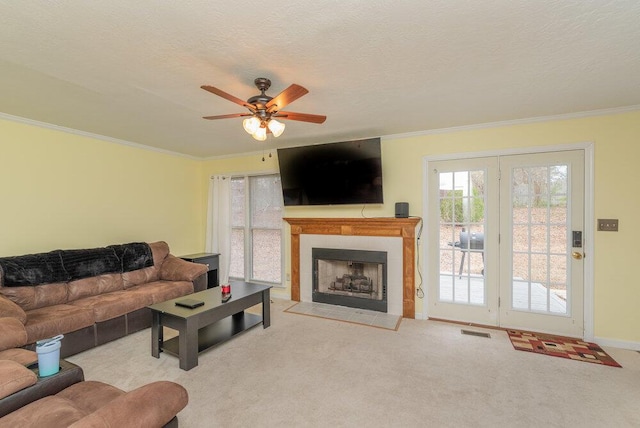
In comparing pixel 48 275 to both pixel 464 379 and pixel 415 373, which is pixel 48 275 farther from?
pixel 464 379

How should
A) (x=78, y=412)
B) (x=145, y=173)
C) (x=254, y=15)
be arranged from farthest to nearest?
(x=145, y=173) < (x=254, y=15) < (x=78, y=412)

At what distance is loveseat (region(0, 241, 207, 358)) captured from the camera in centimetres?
260

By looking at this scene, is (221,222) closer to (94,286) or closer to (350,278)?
(94,286)

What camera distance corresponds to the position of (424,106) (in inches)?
117

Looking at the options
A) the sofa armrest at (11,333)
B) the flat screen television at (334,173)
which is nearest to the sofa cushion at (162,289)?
the sofa armrest at (11,333)

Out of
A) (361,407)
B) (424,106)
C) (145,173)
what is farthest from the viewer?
(145,173)

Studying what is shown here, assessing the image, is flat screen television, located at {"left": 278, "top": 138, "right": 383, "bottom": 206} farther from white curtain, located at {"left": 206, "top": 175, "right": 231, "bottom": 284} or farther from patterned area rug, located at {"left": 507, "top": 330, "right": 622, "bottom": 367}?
patterned area rug, located at {"left": 507, "top": 330, "right": 622, "bottom": 367}

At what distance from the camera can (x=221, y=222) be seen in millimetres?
5305

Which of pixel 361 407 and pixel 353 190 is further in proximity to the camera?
pixel 353 190

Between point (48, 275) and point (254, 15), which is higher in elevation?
point (254, 15)

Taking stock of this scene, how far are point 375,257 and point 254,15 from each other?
3249 millimetres

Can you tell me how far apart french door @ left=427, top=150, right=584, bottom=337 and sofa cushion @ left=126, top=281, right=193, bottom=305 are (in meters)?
3.28

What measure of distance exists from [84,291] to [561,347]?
525cm

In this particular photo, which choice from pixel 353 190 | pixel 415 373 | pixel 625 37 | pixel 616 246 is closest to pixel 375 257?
pixel 353 190
